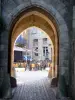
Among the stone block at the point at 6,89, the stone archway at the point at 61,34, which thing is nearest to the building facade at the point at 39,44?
the stone archway at the point at 61,34

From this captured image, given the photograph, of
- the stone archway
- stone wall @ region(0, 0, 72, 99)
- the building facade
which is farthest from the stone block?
the building facade

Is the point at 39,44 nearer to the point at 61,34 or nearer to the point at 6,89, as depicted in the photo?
the point at 61,34

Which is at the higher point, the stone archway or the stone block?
the stone archway

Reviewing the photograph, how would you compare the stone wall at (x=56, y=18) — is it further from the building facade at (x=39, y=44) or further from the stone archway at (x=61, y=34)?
the building facade at (x=39, y=44)

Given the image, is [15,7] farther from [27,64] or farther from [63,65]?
[27,64]

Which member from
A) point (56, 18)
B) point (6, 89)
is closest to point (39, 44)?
point (56, 18)

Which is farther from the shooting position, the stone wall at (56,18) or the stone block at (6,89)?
the stone wall at (56,18)

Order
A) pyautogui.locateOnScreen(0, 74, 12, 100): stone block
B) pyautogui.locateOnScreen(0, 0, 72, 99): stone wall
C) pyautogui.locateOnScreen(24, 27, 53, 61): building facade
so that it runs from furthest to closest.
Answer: pyautogui.locateOnScreen(24, 27, 53, 61): building facade → pyautogui.locateOnScreen(0, 0, 72, 99): stone wall → pyautogui.locateOnScreen(0, 74, 12, 100): stone block

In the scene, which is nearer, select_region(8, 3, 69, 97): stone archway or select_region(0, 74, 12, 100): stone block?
select_region(0, 74, 12, 100): stone block

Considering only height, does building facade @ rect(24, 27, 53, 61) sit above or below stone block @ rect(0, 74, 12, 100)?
above

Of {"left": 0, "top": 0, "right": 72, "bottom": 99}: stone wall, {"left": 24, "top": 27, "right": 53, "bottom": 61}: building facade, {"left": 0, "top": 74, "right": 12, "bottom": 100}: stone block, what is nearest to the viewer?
{"left": 0, "top": 74, "right": 12, "bottom": 100}: stone block

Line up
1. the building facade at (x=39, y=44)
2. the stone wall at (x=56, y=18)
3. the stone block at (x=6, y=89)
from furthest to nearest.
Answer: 1. the building facade at (x=39, y=44)
2. the stone wall at (x=56, y=18)
3. the stone block at (x=6, y=89)

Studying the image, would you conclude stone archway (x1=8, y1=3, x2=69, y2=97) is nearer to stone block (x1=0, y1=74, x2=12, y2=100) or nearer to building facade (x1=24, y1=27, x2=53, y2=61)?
stone block (x1=0, y1=74, x2=12, y2=100)

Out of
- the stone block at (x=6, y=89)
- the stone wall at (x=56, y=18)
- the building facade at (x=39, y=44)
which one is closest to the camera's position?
the stone block at (x=6, y=89)
